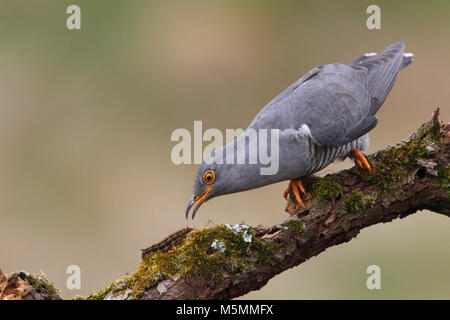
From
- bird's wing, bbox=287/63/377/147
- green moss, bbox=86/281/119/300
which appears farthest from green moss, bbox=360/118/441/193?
green moss, bbox=86/281/119/300

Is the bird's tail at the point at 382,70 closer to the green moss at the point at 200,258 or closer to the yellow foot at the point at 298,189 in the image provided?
the yellow foot at the point at 298,189

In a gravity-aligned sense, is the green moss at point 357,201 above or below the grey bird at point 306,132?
below

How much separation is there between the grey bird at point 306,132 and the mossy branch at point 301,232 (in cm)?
27

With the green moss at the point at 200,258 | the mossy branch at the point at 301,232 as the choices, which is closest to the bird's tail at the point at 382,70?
the mossy branch at the point at 301,232

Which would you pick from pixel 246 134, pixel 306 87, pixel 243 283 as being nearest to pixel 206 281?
pixel 243 283

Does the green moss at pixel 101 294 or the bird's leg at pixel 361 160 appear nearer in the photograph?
the green moss at pixel 101 294

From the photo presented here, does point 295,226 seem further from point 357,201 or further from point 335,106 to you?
point 335,106

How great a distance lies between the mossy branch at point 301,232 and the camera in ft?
A: 11.3

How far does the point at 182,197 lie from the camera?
8.88 meters

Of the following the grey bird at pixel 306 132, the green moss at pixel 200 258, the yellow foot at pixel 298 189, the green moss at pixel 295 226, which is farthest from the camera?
the yellow foot at pixel 298 189

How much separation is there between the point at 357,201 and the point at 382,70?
174 cm
